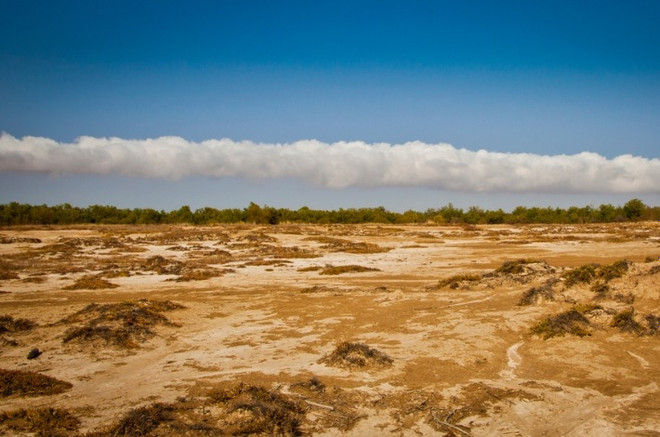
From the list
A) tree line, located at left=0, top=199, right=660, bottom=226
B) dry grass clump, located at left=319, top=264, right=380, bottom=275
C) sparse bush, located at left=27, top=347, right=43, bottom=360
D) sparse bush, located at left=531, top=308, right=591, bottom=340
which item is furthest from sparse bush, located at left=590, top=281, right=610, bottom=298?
tree line, located at left=0, top=199, right=660, bottom=226

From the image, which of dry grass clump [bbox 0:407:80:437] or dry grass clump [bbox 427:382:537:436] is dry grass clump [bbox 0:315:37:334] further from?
dry grass clump [bbox 427:382:537:436]

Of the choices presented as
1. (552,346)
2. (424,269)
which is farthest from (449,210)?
(552,346)

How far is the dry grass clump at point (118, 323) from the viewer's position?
11.9 m

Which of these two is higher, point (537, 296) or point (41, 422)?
point (537, 296)

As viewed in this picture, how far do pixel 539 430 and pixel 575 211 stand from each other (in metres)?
114

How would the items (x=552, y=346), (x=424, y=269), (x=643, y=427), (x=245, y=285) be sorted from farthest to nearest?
(x=424, y=269)
(x=245, y=285)
(x=552, y=346)
(x=643, y=427)

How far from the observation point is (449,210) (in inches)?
4459

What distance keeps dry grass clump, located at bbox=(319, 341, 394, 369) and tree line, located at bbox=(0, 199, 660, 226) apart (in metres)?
85.3

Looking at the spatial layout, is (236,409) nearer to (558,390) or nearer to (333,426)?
(333,426)

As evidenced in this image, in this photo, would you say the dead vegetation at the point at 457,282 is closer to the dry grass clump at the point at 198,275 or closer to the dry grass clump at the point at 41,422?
the dry grass clump at the point at 198,275

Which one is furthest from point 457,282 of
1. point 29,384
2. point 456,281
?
point 29,384

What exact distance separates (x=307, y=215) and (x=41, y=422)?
98.0 m

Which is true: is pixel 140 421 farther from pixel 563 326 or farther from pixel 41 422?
pixel 563 326

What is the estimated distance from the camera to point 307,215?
344 ft
